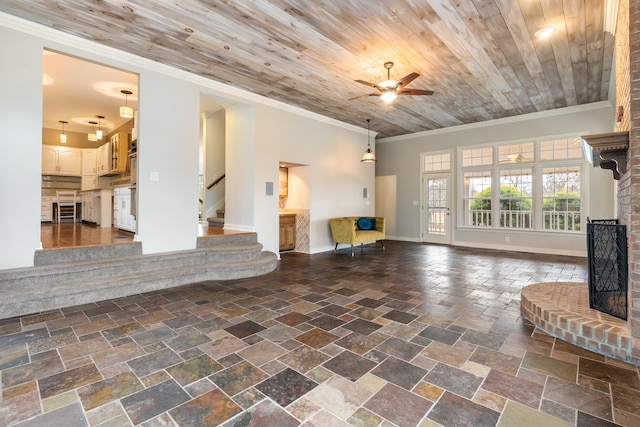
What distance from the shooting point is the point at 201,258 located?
460cm

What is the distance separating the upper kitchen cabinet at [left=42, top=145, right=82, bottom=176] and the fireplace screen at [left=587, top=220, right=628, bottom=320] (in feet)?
34.6

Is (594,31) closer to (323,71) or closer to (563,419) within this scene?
(323,71)

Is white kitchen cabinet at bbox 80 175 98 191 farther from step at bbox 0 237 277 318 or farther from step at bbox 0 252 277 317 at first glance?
step at bbox 0 252 277 317

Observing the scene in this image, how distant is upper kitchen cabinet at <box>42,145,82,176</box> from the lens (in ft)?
25.6

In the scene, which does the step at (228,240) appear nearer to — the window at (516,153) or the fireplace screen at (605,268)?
the fireplace screen at (605,268)

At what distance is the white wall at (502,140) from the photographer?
6.14m

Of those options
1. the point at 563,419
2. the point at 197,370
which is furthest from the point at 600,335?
the point at 197,370

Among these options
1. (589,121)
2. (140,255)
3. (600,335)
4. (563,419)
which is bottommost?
(563,419)

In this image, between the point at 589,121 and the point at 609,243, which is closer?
the point at 609,243

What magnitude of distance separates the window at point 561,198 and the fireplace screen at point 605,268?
15.2ft

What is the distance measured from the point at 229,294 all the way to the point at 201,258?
115 centimetres

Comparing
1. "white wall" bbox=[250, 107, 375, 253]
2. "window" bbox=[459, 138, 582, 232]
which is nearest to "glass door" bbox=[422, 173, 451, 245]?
"window" bbox=[459, 138, 582, 232]

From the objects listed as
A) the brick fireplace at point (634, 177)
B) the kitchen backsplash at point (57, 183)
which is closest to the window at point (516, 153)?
the brick fireplace at point (634, 177)

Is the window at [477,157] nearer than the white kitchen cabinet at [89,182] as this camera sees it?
Yes
